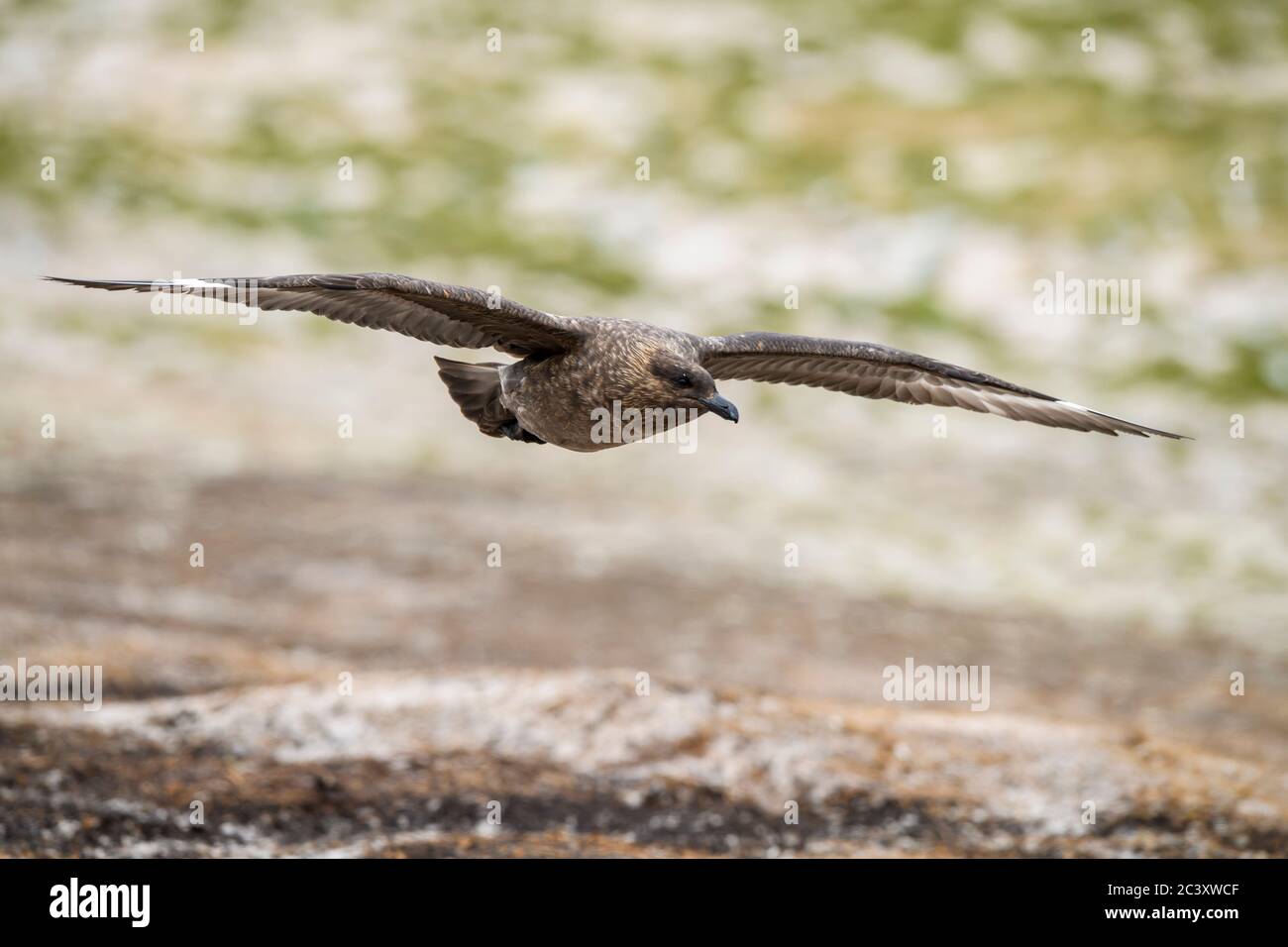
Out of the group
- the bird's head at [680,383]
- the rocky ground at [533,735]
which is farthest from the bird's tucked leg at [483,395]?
the rocky ground at [533,735]

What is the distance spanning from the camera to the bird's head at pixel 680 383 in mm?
6926

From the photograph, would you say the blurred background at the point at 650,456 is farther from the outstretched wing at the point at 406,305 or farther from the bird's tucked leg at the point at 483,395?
the outstretched wing at the point at 406,305

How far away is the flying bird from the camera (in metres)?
6.70

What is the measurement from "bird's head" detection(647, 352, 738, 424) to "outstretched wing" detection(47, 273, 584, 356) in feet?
1.52

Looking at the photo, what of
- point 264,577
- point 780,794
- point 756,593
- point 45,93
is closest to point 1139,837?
point 780,794

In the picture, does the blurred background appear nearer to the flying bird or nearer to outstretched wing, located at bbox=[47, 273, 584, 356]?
the flying bird

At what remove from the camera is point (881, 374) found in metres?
8.03

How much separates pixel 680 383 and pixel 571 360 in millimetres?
594

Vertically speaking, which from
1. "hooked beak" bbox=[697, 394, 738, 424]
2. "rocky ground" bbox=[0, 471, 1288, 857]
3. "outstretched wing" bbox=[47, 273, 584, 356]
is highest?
"outstretched wing" bbox=[47, 273, 584, 356]

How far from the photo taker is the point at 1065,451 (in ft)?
52.7

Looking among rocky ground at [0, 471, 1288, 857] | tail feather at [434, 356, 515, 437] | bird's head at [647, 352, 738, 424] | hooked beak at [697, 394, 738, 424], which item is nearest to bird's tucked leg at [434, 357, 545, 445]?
tail feather at [434, 356, 515, 437]

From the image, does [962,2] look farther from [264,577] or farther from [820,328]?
[264,577]

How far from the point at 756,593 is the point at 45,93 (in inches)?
494

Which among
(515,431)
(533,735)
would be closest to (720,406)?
(515,431)
